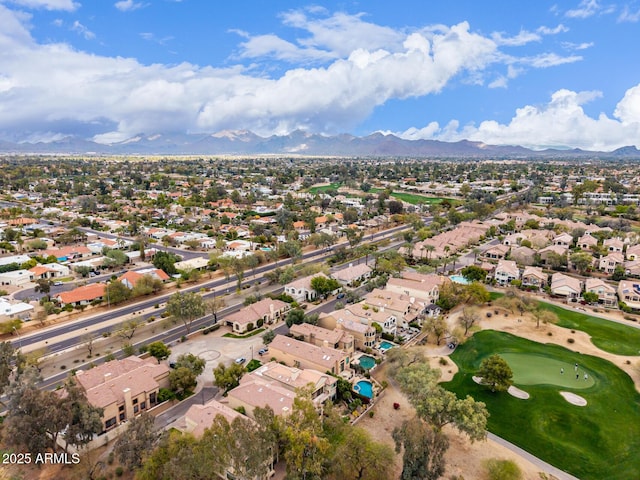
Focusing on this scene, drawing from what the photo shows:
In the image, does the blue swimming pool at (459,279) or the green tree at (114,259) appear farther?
the green tree at (114,259)

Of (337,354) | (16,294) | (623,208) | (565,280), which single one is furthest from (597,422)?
(623,208)

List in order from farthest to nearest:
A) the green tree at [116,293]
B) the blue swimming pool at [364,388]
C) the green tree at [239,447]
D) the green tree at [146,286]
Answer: the green tree at [146,286]
the green tree at [116,293]
the blue swimming pool at [364,388]
the green tree at [239,447]

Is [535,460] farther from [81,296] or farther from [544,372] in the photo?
[81,296]

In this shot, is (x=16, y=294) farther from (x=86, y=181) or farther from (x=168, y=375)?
(x=86, y=181)

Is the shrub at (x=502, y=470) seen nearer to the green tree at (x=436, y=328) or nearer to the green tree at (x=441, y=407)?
the green tree at (x=441, y=407)

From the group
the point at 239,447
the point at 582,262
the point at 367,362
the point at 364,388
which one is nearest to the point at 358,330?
the point at 367,362

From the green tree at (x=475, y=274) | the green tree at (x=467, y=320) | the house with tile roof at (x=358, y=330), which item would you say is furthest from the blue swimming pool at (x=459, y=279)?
the house with tile roof at (x=358, y=330)

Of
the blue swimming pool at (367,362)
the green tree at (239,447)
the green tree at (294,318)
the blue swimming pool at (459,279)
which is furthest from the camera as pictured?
the blue swimming pool at (459,279)

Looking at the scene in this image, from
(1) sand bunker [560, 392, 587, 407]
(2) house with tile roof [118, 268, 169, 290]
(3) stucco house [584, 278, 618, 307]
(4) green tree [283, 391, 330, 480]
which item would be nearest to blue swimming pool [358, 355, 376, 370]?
(4) green tree [283, 391, 330, 480]
